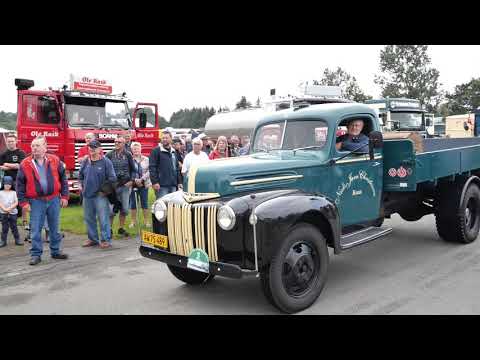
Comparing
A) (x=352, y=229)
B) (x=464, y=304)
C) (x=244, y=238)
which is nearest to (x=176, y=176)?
(x=352, y=229)

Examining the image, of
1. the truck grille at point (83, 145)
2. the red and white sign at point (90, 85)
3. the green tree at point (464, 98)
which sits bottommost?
the truck grille at point (83, 145)

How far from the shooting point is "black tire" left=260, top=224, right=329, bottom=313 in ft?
13.2

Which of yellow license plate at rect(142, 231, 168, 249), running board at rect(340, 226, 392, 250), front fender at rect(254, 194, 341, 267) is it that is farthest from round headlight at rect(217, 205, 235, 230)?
running board at rect(340, 226, 392, 250)

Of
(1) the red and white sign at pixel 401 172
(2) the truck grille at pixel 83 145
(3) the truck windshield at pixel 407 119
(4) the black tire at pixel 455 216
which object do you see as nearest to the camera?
(1) the red and white sign at pixel 401 172

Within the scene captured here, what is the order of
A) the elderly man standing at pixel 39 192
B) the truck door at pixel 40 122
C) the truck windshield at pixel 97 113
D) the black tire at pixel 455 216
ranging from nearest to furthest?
the elderly man standing at pixel 39 192 < the black tire at pixel 455 216 < the truck door at pixel 40 122 < the truck windshield at pixel 97 113

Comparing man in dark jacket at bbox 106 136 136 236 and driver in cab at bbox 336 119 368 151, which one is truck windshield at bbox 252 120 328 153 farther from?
man in dark jacket at bbox 106 136 136 236

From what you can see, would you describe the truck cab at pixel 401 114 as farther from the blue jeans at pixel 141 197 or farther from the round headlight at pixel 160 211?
the round headlight at pixel 160 211

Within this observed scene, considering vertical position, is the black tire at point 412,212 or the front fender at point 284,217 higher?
the front fender at point 284,217

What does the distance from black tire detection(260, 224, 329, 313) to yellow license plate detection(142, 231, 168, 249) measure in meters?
1.14

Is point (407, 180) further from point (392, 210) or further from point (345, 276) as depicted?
point (345, 276)

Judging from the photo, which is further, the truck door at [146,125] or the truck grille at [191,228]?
the truck door at [146,125]

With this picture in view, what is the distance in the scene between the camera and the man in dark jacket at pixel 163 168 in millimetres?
8062

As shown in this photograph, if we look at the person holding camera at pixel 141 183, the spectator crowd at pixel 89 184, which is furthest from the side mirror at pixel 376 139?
the person holding camera at pixel 141 183

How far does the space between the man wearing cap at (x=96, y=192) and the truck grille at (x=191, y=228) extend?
113 inches
